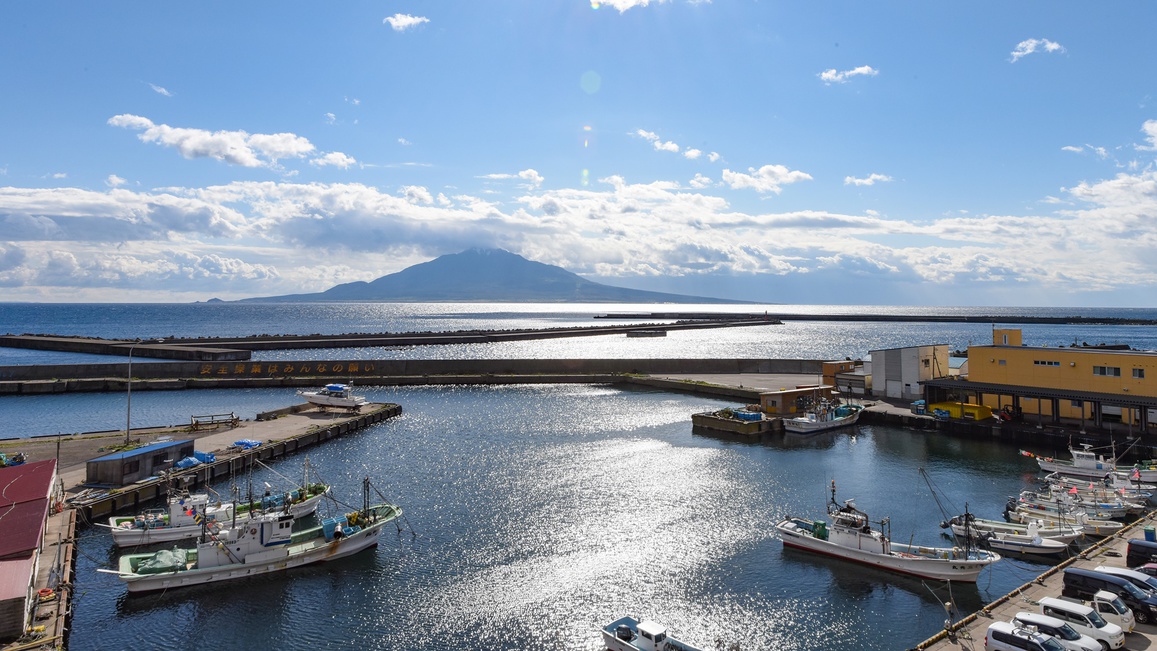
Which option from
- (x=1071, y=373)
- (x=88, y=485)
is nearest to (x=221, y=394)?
(x=88, y=485)

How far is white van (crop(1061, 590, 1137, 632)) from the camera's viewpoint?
19.1 meters

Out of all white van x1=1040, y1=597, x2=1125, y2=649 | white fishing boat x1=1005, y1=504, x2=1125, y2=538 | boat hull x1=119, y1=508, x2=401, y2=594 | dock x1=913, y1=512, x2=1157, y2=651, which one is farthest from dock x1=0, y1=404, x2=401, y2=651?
white fishing boat x1=1005, y1=504, x2=1125, y2=538

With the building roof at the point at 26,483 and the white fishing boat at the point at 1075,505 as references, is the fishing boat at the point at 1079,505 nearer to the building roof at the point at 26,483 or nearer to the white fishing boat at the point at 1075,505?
the white fishing boat at the point at 1075,505

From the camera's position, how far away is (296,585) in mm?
26578

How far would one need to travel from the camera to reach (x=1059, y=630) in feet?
59.2

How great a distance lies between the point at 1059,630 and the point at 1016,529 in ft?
45.9

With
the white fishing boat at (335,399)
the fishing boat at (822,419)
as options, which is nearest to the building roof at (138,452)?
the white fishing boat at (335,399)

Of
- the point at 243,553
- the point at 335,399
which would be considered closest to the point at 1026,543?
the point at 243,553

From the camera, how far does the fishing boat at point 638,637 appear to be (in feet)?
64.1

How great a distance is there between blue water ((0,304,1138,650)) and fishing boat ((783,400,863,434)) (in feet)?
4.56

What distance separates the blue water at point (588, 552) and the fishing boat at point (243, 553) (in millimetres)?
582

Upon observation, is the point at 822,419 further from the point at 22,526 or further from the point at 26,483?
the point at 26,483

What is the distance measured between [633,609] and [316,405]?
156 feet

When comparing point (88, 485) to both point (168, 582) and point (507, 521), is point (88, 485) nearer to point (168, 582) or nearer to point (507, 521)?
point (168, 582)
